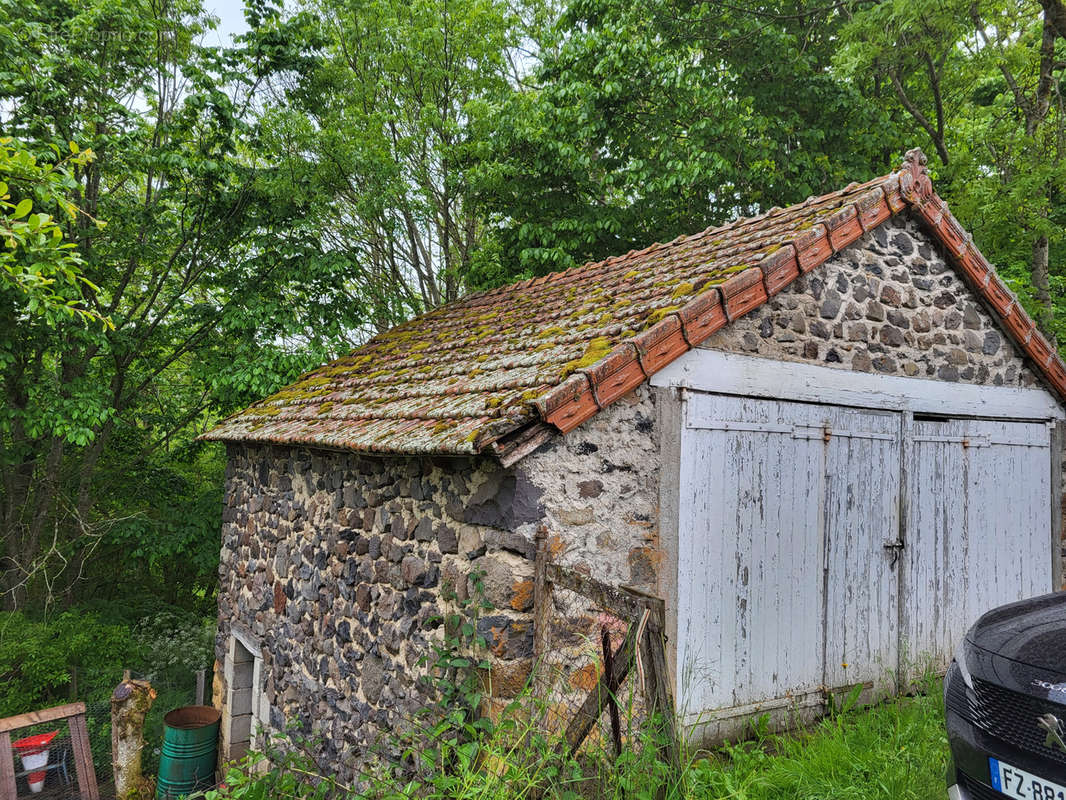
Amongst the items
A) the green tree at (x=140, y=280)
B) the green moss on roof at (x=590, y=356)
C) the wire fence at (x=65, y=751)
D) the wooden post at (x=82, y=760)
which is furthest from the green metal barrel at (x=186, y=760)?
the green moss on roof at (x=590, y=356)

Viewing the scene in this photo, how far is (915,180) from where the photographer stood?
505cm

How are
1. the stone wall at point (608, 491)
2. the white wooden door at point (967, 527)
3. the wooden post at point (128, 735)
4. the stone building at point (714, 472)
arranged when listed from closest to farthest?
the stone wall at point (608, 491)
the stone building at point (714, 472)
the white wooden door at point (967, 527)
the wooden post at point (128, 735)

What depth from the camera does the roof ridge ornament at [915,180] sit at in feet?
16.4

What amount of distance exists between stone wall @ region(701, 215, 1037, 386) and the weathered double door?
0.37m

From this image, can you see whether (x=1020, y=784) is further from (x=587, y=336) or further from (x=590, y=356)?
(x=587, y=336)

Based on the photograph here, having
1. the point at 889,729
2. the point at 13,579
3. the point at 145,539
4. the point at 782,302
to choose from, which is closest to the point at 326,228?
the point at 145,539

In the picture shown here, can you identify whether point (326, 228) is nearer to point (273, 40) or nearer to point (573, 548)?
point (273, 40)

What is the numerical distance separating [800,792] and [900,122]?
11.0m

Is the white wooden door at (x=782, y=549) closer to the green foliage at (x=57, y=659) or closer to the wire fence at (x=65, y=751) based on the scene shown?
the wire fence at (x=65, y=751)

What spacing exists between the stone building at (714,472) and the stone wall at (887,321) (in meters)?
0.02

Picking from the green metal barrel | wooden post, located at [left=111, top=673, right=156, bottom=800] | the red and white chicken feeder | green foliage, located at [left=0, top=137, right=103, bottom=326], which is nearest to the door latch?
green foliage, located at [left=0, top=137, right=103, bottom=326]

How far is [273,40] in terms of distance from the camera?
32.8 ft

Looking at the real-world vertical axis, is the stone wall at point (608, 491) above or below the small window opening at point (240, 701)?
above

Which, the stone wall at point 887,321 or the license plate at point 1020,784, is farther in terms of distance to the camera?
the stone wall at point 887,321
